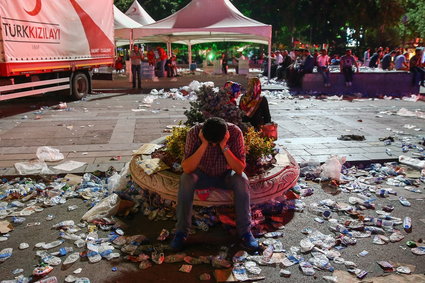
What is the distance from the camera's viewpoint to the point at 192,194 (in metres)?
3.85

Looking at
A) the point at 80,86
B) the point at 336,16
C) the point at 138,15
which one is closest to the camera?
the point at 80,86

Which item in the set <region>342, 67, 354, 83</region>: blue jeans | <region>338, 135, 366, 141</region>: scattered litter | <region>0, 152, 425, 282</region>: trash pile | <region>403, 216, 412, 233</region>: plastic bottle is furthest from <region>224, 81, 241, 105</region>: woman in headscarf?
<region>342, 67, 354, 83</region>: blue jeans

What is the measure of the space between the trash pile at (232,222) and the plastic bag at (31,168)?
0.18 metres

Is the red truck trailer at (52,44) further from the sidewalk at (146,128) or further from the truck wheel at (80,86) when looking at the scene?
the sidewalk at (146,128)

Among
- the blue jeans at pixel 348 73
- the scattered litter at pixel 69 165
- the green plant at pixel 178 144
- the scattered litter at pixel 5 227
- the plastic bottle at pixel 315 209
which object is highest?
the blue jeans at pixel 348 73

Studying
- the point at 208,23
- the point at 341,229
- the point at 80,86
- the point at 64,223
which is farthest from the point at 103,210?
the point at 208,23

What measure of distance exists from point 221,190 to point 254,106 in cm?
182

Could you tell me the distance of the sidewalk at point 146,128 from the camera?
691 cm

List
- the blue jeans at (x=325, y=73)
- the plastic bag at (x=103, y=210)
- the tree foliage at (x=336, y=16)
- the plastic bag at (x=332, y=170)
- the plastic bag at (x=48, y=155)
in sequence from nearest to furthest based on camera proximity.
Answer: the plastic bag at (x=103, y=210)
the plastic bag at (x=332, y=170)
the plastic bag at (x=48, y=155)
the blue jeans at (x=325, y=73)
the tree foliage at (x=336, y=16)

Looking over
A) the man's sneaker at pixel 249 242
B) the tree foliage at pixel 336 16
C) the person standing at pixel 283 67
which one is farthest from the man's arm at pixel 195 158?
the tree foliage at pixel 336 16

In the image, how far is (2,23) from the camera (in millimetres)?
9938

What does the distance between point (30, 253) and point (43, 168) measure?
8.12ft

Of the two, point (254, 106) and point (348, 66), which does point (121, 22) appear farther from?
point (254, 106)

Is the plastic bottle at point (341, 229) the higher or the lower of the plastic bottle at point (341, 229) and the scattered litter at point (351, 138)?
the lower
